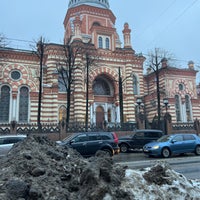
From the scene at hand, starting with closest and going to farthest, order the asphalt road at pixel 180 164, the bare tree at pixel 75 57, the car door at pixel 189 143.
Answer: the asphalt road at pixel 180 164
the car door at pixel 189 143
the bare tree at pixel 75 57

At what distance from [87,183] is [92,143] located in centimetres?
980

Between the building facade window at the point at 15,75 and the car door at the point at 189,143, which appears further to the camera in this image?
the building facade window at the point at 15,75

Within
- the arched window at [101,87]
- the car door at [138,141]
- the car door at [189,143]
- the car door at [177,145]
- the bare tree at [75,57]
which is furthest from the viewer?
the arched window at [101,87]

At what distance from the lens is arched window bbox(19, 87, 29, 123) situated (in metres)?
28.8

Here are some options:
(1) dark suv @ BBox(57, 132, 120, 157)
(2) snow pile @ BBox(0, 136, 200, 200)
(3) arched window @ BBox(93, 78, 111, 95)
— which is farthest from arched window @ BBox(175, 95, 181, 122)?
(2) snow pile @ BBox(0, 136, 200, 200)

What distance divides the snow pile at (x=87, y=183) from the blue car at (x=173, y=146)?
9.65 meters

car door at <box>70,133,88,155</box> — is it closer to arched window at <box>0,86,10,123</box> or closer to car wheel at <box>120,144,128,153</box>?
car wheel at <box>120,144,128,153</box>

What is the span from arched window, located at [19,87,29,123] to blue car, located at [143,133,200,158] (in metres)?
20.0

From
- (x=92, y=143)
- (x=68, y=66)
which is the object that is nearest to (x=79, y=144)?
(x=92, y=143)

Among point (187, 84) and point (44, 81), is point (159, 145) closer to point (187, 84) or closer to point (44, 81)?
point (44, 81)

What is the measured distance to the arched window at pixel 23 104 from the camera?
2880cm

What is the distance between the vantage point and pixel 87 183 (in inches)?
Result: 142

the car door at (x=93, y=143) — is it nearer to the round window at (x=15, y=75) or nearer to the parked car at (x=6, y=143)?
the parked car at (x=6, y=143)

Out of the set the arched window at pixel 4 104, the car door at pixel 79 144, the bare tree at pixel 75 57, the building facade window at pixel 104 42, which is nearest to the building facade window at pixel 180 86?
the building facade window at pixel 104 42
